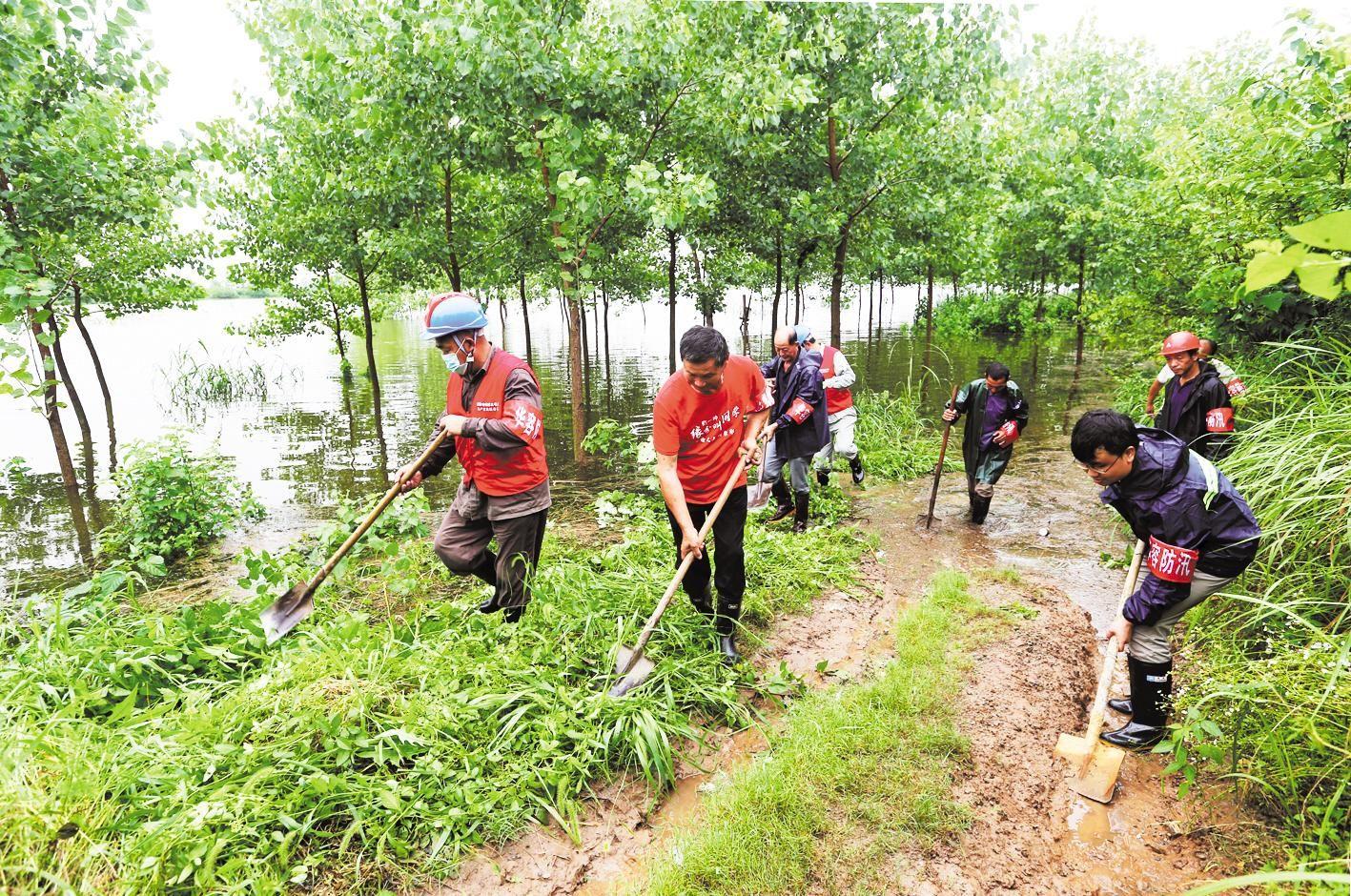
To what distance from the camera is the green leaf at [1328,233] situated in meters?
0.81

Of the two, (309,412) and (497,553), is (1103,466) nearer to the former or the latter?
(497,553)

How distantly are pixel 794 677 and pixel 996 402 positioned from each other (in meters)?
3.92

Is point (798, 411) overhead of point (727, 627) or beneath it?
overhead

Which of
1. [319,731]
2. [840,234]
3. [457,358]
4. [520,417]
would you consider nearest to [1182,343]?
[520,417]

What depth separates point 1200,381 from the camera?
520cm

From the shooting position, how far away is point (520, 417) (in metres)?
3.83

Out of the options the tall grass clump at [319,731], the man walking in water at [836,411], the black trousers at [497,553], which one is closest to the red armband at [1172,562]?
the tall grass clump at [319,731]

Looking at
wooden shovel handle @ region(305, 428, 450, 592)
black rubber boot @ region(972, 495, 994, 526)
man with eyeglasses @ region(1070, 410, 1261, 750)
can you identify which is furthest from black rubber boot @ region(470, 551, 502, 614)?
black rubber boot @ region(972, 495, 994, 526)

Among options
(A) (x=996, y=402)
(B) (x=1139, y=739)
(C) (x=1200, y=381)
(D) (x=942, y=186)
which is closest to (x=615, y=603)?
(B) (x=1139, y=739)

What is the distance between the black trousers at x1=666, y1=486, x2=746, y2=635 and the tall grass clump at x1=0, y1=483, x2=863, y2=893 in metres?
0.21

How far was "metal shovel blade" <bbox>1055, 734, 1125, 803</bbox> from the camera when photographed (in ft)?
9.62

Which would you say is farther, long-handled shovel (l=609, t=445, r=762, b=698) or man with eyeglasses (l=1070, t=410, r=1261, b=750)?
long-handled shovel (l=609, t=445, r=762, b=698)

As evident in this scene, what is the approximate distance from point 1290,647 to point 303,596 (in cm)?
553

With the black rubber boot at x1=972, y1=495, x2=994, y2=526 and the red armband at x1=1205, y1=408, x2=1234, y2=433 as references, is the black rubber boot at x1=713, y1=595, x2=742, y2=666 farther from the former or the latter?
the red armband at x1=1205, y1=408, x2=1234, y2=433
